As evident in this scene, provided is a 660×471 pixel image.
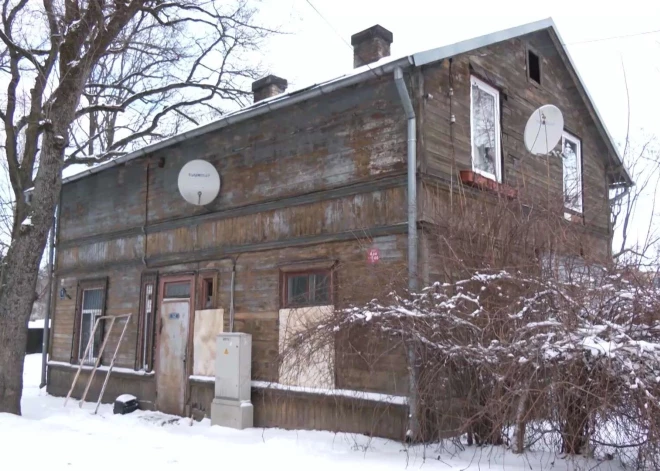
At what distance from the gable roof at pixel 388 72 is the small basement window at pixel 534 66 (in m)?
0.49

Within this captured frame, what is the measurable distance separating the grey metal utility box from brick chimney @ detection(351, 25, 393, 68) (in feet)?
16.1

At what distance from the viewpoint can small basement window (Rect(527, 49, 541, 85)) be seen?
11711 millimetres

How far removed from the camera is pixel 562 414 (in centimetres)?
586

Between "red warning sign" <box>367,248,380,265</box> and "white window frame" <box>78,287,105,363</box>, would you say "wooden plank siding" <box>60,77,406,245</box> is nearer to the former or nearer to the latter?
"red warning sign" <box>367,248,380,265</box>

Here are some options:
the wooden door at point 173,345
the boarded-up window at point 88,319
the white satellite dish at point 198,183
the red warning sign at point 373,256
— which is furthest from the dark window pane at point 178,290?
the red warning sign at point 373,256

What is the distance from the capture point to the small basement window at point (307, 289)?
930 centimetres

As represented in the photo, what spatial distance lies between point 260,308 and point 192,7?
7.37 meters

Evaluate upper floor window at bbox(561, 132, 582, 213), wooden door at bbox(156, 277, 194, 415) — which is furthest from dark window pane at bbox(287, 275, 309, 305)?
upper floor window at bbox(561, 132, 582, 213)

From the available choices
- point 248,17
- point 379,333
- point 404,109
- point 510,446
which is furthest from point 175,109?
point 510,446

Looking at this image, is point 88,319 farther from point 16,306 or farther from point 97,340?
point 16,306

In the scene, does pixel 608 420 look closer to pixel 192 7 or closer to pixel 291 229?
pixel 291 229

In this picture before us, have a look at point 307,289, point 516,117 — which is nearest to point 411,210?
point 307,289

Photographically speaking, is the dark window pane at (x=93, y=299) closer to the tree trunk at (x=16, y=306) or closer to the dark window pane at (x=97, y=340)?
the dark window pane at (x=97, y=340)

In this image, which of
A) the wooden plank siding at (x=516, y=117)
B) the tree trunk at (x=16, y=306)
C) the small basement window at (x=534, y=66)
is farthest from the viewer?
the small basement window at (x=534, y=66)
